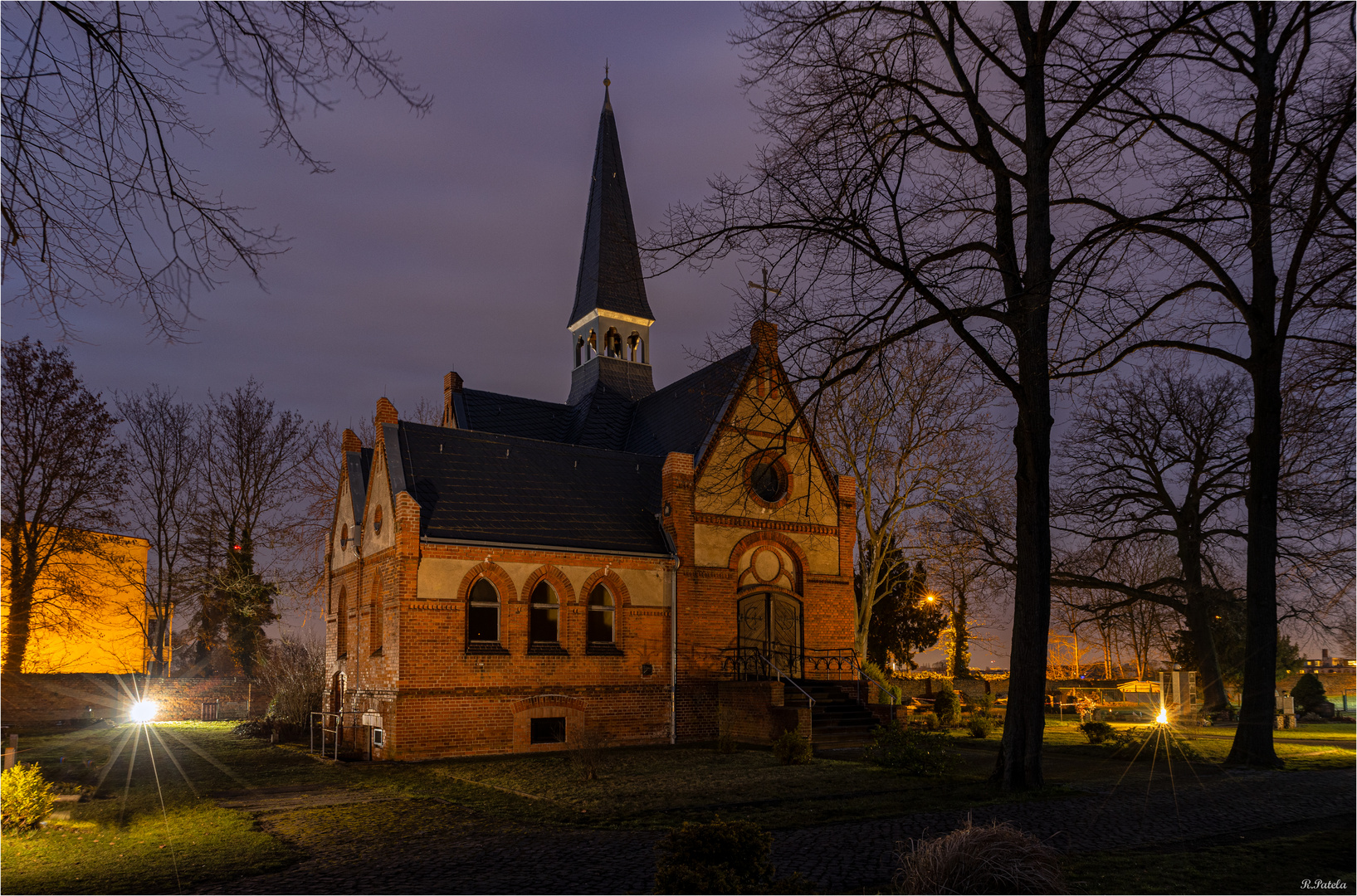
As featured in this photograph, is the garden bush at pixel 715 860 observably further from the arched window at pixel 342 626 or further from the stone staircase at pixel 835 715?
the arched window at pixel 342 626

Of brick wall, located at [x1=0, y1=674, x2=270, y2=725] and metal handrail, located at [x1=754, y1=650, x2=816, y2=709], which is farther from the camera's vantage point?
brick wall, located at [x1=0, y1=674, x2=270, y2=725]

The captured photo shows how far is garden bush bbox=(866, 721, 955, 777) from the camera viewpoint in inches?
595

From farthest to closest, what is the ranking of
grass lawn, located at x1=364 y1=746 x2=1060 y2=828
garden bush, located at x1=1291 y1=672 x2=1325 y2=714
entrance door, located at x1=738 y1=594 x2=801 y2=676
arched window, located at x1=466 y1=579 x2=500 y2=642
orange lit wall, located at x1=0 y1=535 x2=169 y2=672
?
garden bush, located at x1=1291 y1=672 x2=1325 y2=714 → orange lit wall, located at x1=0 y1=535 x2=169 y2=672 → entrance door, located at x1=738 y1=594 x2=801 y2=676 → arched window, located at x1=466 y1=579 x2=500 y2=642 → grass lawn, located at x1=364 y1=746 x2=1060 y2=828

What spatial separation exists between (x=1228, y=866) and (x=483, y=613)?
50.8ft

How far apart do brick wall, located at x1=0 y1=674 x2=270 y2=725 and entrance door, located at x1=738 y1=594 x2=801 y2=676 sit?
2089 cm

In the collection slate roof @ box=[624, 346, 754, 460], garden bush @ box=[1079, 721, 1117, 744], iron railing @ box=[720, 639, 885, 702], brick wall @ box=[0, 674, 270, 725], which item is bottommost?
brick wall @ box=[0, 674, 270, 725]

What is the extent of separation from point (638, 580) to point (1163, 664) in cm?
4491

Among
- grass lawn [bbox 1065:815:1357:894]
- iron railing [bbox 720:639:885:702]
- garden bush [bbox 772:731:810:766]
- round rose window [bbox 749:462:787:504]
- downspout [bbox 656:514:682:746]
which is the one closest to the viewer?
grass lawn [bbox 1065:815:1357:894]

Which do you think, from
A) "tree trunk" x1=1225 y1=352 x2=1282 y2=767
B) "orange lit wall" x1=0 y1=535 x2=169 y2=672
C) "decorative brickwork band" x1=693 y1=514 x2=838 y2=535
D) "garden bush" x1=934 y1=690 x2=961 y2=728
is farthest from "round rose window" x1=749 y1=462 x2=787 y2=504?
"orange lit wall" x1=0 y1=535 x2=169 y2=672

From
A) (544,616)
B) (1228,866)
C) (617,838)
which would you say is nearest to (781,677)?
(544,616)

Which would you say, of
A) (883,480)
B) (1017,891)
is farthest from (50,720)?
(1017,891)

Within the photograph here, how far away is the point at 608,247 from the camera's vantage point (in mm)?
34406

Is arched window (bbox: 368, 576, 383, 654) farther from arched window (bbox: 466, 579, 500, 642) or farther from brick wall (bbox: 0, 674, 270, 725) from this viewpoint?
brick wall (bbox: 0, 674, 270, 725)

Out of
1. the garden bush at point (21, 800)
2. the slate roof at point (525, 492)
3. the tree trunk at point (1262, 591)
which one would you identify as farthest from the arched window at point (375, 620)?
the tree trunk at point (1262, 591)
